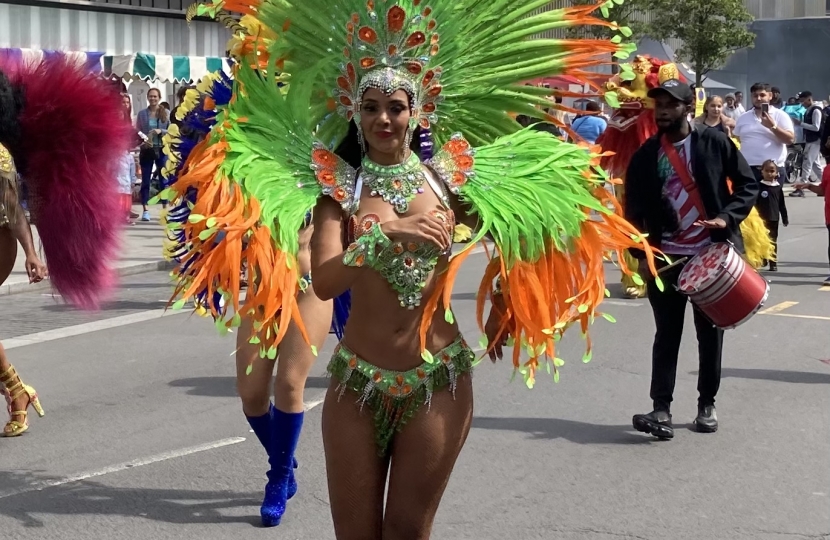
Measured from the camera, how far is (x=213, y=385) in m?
7.51

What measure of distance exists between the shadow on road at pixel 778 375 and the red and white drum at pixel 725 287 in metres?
1.80

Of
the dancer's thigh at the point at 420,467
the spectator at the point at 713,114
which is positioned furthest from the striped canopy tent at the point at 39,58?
the spectator at the point at 713,114

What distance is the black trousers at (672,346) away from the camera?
20.8 feet

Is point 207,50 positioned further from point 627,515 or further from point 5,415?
point 627,515

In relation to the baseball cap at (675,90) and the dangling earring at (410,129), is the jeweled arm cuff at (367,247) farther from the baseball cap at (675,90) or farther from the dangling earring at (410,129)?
the baseball cap at (675,90)

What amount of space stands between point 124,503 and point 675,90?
132 inches

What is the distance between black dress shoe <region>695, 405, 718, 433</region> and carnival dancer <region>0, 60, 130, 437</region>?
320 cm

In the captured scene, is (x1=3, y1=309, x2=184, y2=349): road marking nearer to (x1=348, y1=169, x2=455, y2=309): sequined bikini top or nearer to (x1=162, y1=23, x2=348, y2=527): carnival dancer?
(x1=162, y1=23, x2=348, y2=527): carnival dancer

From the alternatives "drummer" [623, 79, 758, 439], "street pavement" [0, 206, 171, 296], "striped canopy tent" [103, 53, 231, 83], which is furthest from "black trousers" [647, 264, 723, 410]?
"striped canopy tent" [103, 53, 231, 83]

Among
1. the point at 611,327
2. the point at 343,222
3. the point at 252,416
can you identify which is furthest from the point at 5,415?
the point at 611,327

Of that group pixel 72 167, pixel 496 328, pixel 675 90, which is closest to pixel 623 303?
pixel 675 90

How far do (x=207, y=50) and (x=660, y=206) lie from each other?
18.2 meters

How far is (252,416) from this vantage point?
5094mm

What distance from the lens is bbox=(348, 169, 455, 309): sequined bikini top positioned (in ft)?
10.9
